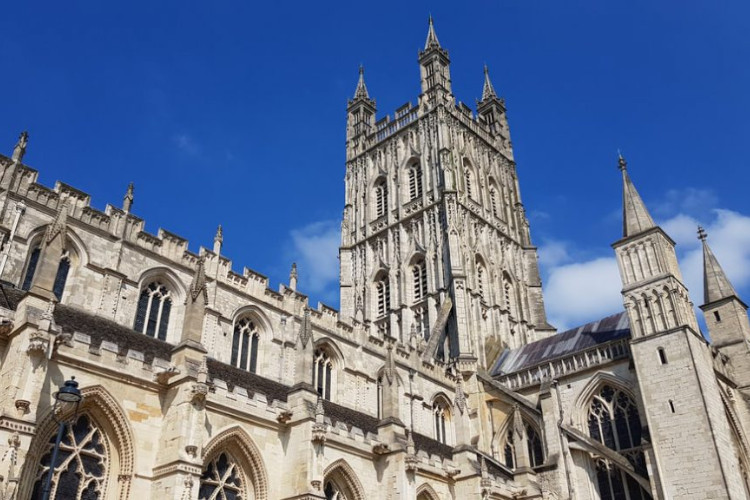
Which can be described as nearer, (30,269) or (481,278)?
(30,269)

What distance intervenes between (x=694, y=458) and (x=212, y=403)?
56.6ft

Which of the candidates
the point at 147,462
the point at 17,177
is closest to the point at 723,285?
the point at 147,462

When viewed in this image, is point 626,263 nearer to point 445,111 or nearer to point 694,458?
point 694,458

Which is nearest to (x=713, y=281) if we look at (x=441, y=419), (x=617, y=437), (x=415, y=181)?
(x=617, y=437)

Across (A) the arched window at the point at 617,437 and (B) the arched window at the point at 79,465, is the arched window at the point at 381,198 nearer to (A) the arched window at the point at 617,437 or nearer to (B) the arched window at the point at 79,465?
(A) the arched window at the point at 617,437

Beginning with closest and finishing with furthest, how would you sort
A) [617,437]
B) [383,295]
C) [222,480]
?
[222,480]
[617,437]
[383,295]

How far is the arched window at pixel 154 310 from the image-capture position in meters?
22.6

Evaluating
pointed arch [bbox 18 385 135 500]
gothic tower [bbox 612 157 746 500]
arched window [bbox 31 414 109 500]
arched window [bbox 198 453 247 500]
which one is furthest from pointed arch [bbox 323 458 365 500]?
gothic tower [bbox 612 157 746 500]

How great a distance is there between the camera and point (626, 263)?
29.8 m

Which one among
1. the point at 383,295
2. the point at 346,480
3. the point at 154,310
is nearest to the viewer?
the point at 346,480

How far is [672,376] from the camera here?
26.1m

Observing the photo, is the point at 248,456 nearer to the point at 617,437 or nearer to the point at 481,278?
the point at 617,437

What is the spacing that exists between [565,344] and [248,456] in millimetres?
20941

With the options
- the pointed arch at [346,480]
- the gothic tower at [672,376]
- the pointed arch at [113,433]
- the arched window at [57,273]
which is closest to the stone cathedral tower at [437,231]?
the gothic tower at [672,376]
